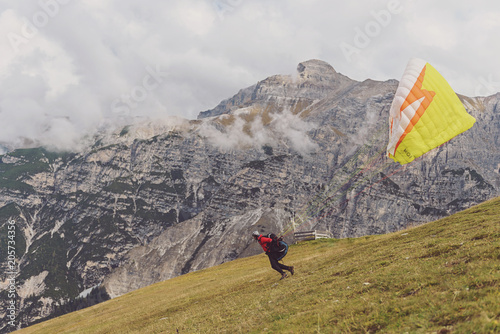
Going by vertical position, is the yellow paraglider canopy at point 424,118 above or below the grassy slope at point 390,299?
above

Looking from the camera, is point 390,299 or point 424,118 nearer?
point 390,299

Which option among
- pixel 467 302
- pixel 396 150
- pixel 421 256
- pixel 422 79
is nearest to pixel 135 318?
pixel 421 256

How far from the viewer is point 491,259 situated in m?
14.1

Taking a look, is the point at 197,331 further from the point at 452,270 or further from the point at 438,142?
the point at 438,142

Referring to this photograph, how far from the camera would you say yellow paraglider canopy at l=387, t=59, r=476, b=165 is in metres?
28.0

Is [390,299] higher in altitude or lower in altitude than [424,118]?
lower

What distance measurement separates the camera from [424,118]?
28016 mm

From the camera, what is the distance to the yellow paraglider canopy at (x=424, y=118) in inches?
1102

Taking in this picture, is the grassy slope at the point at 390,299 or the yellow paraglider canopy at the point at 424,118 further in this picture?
the yellow paraglider canopy at the point at 424,118

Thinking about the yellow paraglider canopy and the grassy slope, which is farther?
the yellow paraglider canopy

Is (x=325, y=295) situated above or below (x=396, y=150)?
below

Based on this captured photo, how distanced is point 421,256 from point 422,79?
54.3ft

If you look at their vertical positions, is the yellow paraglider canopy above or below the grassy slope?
above

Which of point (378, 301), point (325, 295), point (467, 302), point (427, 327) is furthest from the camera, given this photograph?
point (325, 295)
